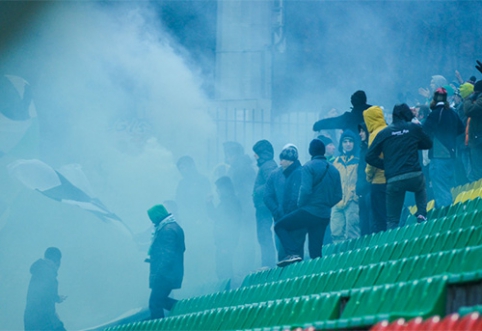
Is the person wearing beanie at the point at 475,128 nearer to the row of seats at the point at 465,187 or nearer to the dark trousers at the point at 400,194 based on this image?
the row of seats at the point at 465,187

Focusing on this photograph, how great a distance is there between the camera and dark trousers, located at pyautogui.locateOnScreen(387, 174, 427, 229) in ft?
28.9

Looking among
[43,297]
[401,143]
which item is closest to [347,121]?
[401,143]

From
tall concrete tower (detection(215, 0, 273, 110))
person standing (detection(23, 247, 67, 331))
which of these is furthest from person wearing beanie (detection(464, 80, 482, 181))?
tall concrete tower (detection(215, 0, 273, 110))

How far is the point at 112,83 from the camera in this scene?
16797 mm

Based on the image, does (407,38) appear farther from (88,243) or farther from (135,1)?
(88,243)

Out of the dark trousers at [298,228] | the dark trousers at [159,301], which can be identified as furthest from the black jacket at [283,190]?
the dark trousers at [159,301]

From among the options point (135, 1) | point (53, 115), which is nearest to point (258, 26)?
point (135, 1)

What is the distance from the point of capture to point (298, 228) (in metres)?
9.38

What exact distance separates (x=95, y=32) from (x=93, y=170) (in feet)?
8.18

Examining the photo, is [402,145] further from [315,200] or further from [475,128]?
[475,128]

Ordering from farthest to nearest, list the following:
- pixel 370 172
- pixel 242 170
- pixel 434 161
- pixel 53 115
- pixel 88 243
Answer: pixel 53 115, pixel 88 243, pixel 242 170, pixel 434 161, pixel 370 172

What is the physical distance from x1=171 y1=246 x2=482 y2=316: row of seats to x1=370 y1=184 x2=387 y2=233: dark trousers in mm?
1493

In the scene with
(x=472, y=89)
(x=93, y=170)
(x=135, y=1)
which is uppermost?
(x=135, y=1)

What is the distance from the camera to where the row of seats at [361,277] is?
5734 millimetres
